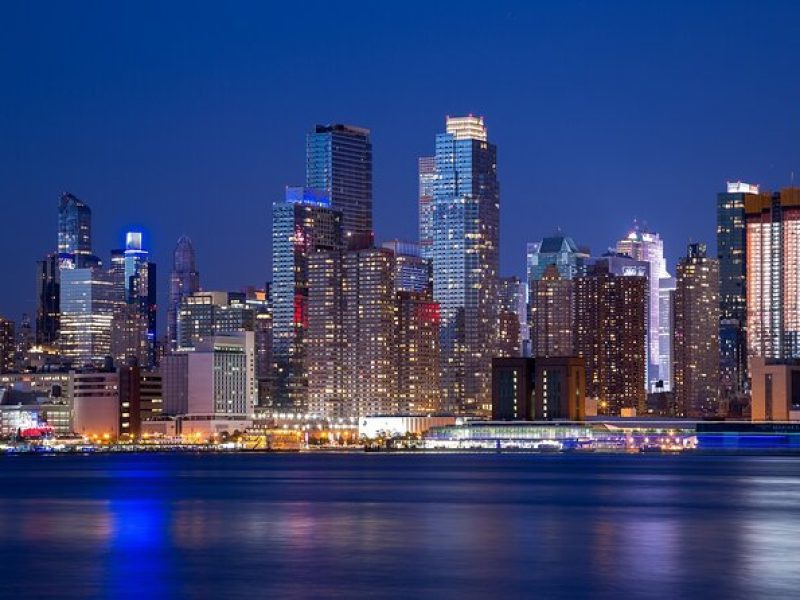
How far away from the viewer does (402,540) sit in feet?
242

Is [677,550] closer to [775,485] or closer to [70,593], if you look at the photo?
[70,593]

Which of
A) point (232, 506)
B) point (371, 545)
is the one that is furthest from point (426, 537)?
point (232, 506)

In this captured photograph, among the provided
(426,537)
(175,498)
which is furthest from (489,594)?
(175,498)

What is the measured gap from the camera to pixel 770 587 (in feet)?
180

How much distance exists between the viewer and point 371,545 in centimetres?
7100

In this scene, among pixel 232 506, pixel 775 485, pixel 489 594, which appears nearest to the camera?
pixel 489 594

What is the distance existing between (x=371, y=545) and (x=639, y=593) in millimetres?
19375

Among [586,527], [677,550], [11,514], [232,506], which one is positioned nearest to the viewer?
[677,550]

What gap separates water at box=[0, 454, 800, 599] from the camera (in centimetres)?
5619

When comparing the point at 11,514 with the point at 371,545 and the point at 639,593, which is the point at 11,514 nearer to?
the point at 371,545

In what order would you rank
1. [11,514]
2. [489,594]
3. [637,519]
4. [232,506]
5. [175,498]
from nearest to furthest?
→ 1. [489,594]
2. [637,519]
3. [11,514]
4. [232,506]
5. [175,498]

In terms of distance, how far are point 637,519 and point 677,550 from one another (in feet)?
64.0

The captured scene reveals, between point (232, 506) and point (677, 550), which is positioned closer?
point (677, 550)

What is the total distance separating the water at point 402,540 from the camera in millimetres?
56188
